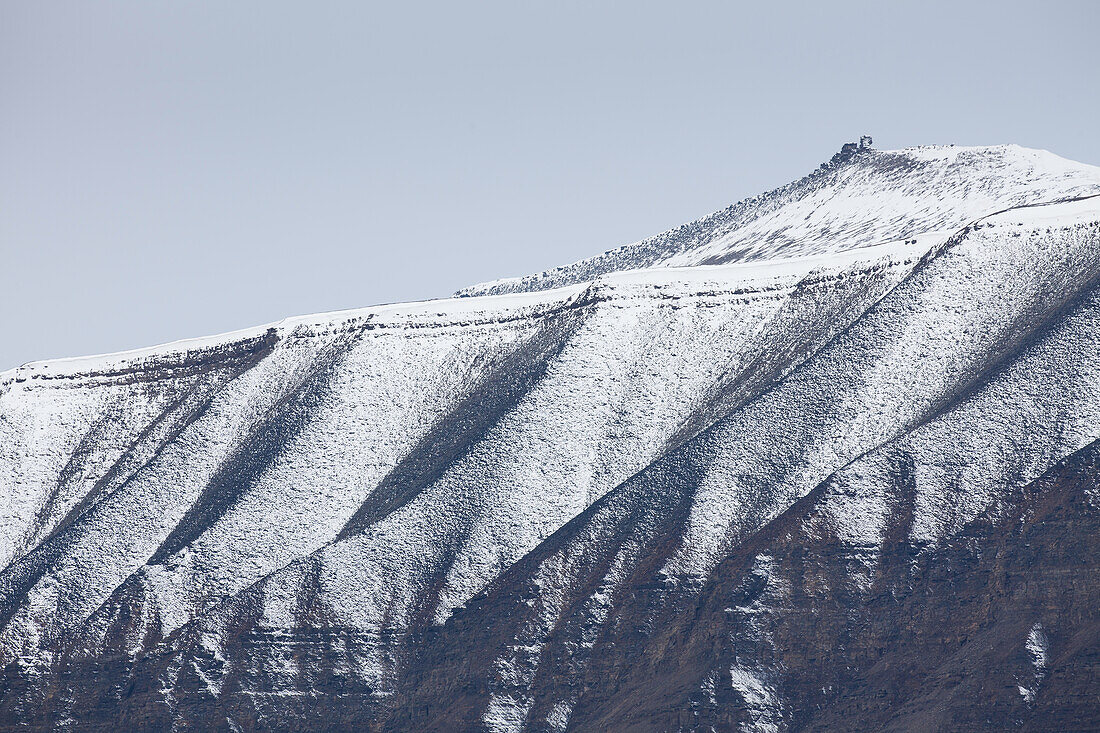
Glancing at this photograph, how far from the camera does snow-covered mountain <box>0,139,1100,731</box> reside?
79.4 m

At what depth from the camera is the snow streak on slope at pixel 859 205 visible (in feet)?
438

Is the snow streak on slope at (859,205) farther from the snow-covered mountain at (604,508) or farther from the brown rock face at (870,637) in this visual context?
the brown rock face at (870,637)

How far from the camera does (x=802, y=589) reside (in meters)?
82.3

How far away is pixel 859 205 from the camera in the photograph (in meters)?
151

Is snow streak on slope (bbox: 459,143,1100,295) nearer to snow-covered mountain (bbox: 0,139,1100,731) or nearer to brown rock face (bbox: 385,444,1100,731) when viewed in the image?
snow-covered mountain (bbox: 0,139,1100,731)

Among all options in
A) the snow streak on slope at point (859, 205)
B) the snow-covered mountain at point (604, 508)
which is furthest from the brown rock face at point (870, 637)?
the snow streak on slope at point (859, 205)

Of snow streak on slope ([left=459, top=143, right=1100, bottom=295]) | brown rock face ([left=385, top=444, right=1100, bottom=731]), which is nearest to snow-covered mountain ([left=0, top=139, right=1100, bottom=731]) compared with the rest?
brown rock face ([left=385, top=444, right=1100, bottom=731])

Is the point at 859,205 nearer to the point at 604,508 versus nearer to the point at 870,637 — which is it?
the point at 604,508

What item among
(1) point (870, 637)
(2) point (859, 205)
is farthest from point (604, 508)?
(2) point (859, 205)

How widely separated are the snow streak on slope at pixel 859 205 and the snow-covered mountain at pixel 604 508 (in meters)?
5.04

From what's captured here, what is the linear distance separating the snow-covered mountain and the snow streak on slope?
5038 mm

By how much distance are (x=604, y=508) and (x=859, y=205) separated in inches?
2550

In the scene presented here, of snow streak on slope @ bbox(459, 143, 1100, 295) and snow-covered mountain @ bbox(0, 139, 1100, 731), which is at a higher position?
snow streak on slope @ bbox(459, 143, 1100, 295)

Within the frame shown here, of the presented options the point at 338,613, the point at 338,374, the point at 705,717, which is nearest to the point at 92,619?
the point at 338,613
